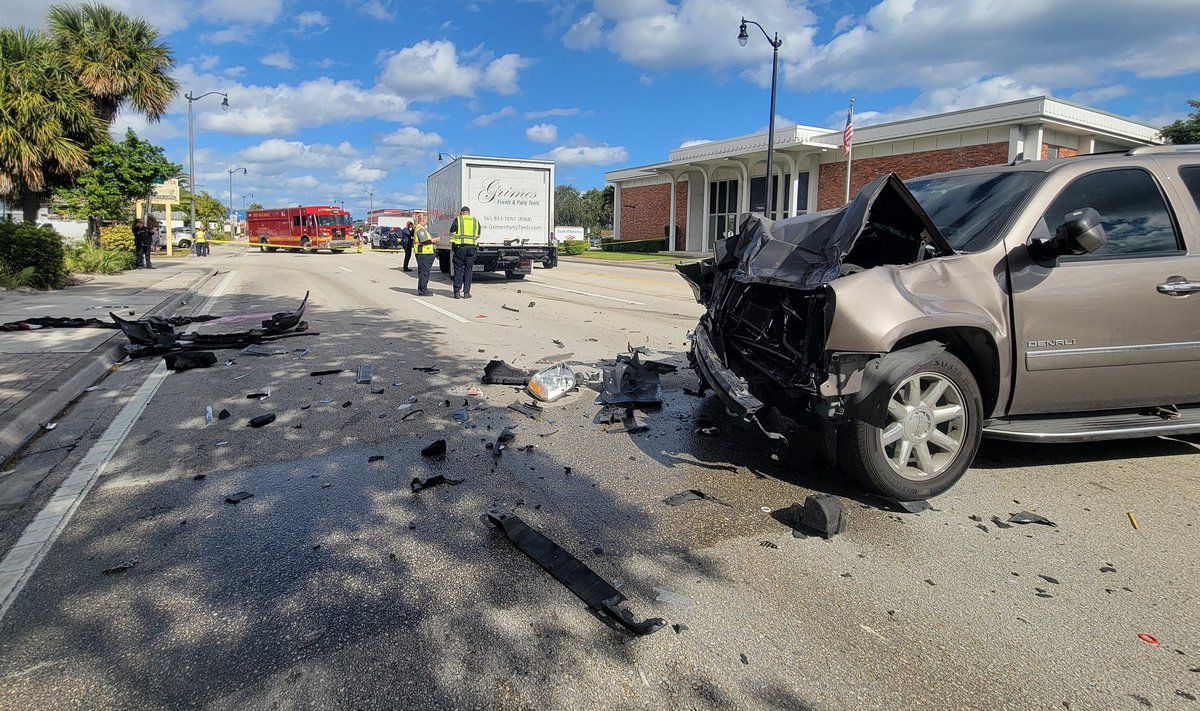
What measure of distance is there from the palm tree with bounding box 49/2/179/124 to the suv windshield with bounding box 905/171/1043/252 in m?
26.3

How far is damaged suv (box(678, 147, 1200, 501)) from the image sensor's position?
3693mm

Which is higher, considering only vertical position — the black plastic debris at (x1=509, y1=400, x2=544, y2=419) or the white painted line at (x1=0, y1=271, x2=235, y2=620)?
the black plastic debris at (x1=509, y1=400, x2=544, y2=419)

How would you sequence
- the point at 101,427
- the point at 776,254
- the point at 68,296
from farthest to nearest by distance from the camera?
the point at 68,296 < the point at 101,427 < the point at 776,254

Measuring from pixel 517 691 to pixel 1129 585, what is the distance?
2.77 metres

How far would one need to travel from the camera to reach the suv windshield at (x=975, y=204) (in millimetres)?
4172

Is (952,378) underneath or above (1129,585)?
above

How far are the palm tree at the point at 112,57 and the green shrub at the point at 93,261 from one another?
5025 millimetres

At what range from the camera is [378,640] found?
8.78ft

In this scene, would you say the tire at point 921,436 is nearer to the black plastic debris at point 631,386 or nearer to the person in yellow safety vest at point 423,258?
the black plastic debris at point 631,386

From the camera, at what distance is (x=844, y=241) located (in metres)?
3.87

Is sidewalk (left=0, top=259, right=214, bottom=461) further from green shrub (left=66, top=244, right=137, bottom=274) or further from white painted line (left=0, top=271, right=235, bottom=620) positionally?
green shrub (left=66, top=244, right=137, bottom=274)

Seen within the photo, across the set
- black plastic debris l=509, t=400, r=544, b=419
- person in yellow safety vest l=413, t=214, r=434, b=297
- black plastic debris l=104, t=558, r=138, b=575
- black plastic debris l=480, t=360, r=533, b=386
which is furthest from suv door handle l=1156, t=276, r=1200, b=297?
person in yellow safety vest l=413, t=214, r=434, b=297

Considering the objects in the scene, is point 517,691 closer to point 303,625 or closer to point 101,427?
point 303,625

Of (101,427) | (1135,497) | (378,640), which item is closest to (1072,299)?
(1135,497)
